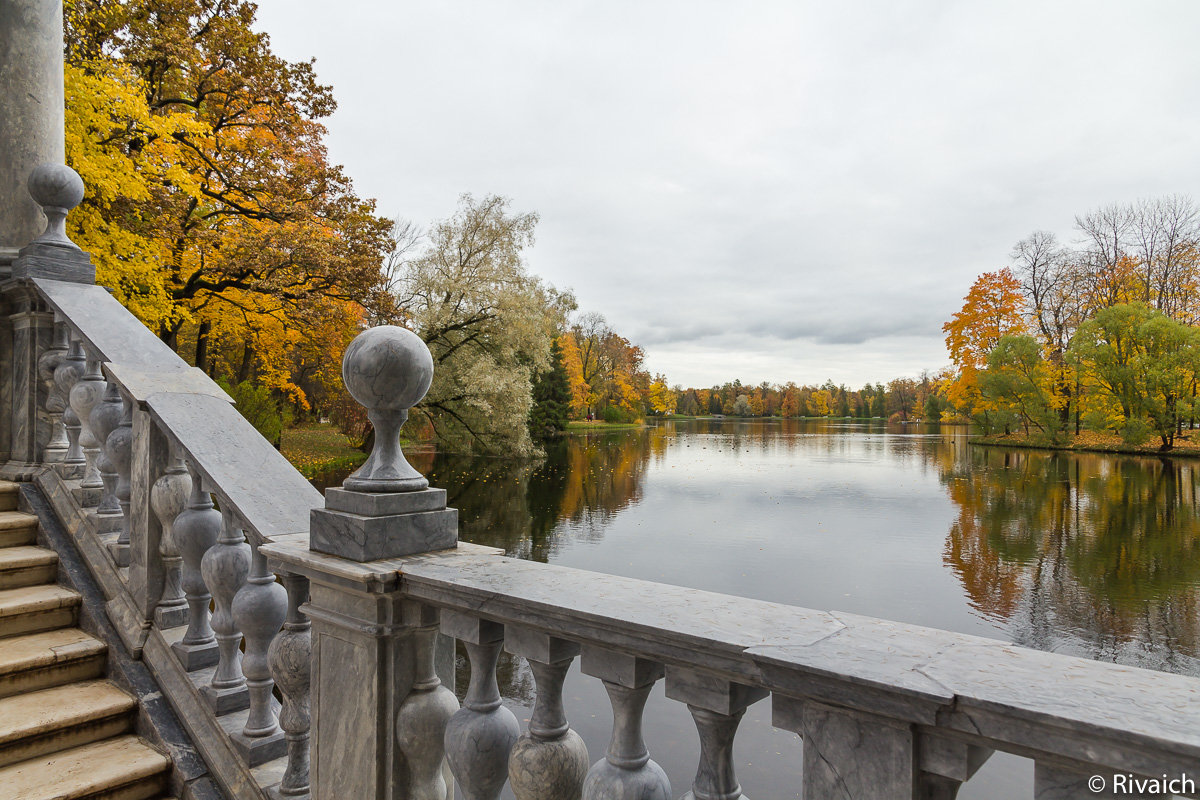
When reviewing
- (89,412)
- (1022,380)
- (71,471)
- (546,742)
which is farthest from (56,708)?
(1022,380)

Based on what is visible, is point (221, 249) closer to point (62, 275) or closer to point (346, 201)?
point (346, 201)

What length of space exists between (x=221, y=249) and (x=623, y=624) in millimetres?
13076

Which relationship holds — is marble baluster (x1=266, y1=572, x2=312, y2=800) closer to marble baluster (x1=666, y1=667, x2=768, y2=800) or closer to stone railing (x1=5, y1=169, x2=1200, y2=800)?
stone railing (x1=5, y1=169, x2=1200, y2=800)

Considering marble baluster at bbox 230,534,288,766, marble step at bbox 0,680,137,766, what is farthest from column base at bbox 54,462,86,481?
marble baluster at bbox 230,534,288,766

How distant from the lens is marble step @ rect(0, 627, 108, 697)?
2.46 m

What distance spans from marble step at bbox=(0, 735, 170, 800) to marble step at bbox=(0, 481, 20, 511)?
1816 mm

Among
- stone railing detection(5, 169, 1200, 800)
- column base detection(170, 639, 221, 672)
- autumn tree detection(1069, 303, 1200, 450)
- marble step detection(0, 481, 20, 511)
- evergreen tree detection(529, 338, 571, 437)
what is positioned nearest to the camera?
stone railing detection(5, 169, 1200, 800)

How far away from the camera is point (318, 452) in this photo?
22766 millimetres

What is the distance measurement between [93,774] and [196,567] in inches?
28.1

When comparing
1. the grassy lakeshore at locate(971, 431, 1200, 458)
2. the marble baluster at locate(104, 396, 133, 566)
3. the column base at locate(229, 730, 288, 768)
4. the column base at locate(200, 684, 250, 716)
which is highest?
the marble baluster at locate(104, 396, 133, 566)

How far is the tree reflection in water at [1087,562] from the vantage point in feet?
26.5

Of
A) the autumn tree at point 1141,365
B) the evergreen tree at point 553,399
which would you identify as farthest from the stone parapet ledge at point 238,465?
the autumn tree at point 1141,365

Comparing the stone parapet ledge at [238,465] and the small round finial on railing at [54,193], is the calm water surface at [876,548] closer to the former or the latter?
the stone parapet ledge at [238,465]

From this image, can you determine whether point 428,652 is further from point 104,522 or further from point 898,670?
point 104,522
